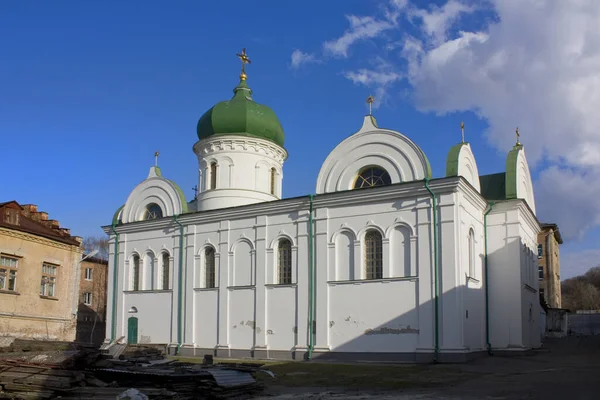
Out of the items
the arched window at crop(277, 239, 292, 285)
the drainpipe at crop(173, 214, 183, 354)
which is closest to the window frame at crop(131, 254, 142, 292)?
the drainpipe at crop(173, 214, 183, 354)

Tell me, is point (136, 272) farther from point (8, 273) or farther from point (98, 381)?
point (98, 381)

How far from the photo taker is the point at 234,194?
2866 cm

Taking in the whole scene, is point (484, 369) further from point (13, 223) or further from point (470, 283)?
point (13, 223)

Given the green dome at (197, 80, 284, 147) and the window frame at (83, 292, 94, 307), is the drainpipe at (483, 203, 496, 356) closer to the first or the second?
the green dome at (197, 80, 284, 147)

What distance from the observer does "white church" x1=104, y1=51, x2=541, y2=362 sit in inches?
850

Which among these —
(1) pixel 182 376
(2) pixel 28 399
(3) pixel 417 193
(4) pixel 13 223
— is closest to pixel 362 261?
(3) pixel 417 193

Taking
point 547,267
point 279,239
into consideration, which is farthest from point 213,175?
point 547,267

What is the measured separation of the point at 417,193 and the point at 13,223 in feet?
58.8

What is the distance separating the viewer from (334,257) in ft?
76.8

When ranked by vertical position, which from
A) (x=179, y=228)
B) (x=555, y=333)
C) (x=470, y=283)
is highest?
(x=179, y=228)

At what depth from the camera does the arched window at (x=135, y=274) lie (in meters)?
29.7

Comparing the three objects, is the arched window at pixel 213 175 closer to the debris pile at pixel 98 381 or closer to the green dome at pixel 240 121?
the green dome at pixel 240 121

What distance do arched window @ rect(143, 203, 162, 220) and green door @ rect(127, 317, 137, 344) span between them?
186 inches

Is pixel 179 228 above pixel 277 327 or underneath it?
above
